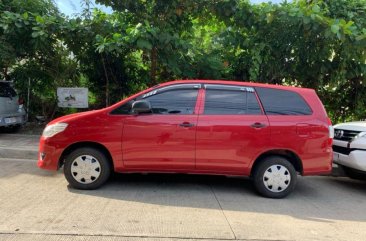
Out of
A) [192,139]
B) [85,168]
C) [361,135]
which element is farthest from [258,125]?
[85,168]

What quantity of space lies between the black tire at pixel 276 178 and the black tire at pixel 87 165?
242 cm

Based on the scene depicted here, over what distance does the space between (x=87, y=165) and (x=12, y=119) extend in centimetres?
511

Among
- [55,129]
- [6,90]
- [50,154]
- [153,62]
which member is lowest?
[50,154]

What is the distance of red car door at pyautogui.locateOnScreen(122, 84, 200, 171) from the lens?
6016mm

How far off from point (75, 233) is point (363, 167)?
4.84 meters

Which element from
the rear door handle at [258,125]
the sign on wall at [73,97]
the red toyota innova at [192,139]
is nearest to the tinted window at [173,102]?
the red toyota innova at [192,139]

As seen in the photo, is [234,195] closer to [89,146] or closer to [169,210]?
[169,210]

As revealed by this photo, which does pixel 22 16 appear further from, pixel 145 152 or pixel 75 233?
pixel 75 233

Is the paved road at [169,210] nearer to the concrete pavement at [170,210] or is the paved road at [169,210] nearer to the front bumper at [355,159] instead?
the concrete pavement at [170,210]

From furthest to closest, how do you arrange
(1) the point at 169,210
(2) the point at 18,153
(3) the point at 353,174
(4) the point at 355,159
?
(2) the point at 18,153
(3) the point at 353,174
(4) the point at 355,159
(1) the point at 169,210

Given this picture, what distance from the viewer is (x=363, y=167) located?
662 cm

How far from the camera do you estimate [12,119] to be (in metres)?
10.2

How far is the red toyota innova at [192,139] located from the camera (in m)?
6.02

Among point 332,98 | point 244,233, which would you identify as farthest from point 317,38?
point 244,233
